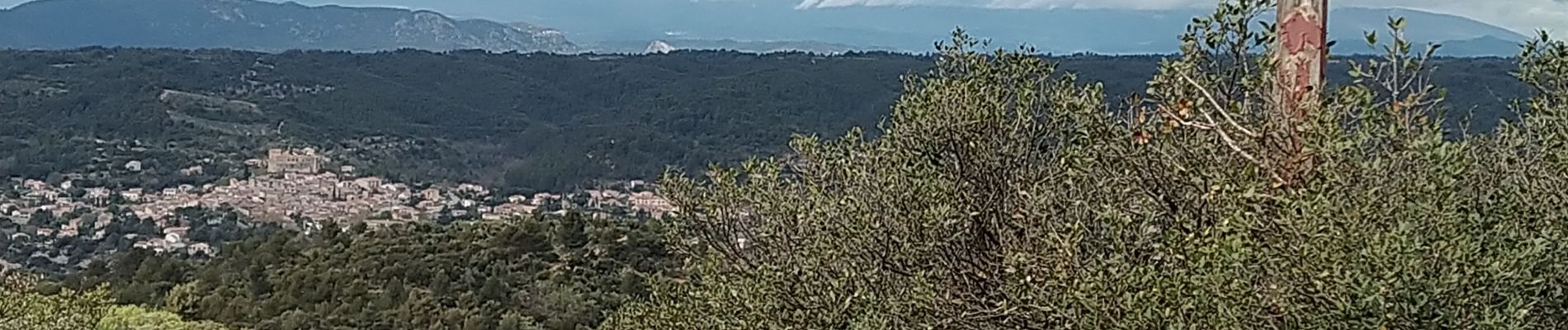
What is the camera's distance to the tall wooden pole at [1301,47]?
5.03 meters

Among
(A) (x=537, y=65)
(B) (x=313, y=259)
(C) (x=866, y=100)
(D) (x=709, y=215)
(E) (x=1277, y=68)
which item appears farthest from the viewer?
(A) (x=537, y=65)

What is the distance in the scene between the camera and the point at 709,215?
22.1ft

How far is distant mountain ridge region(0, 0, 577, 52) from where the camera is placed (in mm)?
131500

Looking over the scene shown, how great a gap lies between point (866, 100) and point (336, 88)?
26556 mm

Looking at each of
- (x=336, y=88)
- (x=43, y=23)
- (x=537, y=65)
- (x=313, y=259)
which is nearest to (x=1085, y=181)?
(x=313, y=259)

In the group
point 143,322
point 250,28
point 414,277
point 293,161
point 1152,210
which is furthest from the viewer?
point 250,28

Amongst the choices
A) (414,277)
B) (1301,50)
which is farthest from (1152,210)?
(414,277)

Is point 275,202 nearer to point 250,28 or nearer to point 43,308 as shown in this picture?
point 43,308

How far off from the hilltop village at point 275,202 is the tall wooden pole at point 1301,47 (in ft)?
117

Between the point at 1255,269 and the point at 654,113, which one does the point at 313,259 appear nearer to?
the point at 1255,269

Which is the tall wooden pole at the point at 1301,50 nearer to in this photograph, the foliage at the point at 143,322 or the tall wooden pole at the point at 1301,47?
the tall wooden pole at the point at 1301,47

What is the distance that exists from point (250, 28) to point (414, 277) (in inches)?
4741

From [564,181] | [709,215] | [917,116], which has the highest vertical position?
[917,116]

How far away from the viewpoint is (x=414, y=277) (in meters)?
25.3
